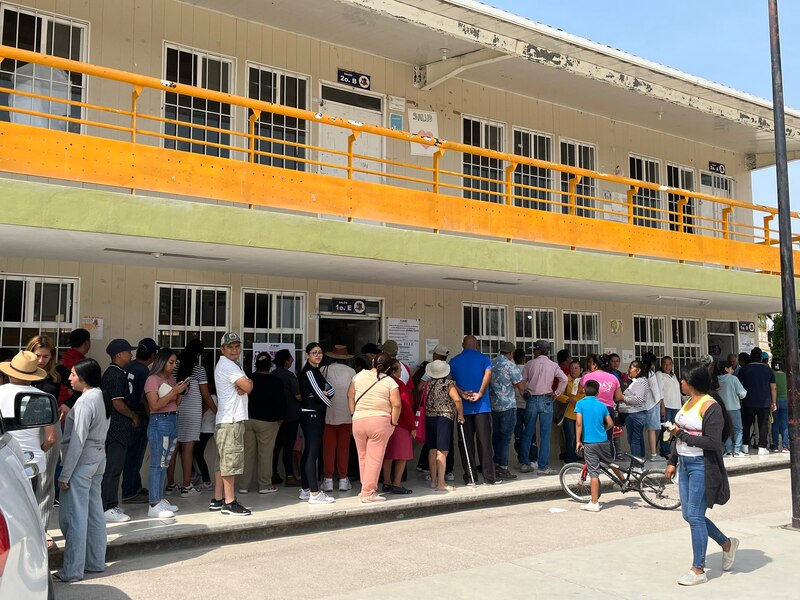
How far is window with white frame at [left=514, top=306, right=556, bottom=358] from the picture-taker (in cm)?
1413

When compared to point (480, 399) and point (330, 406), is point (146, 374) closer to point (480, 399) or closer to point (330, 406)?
point (330, 406)

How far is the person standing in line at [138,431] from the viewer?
858 centimetres

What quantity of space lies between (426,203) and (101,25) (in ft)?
16.2

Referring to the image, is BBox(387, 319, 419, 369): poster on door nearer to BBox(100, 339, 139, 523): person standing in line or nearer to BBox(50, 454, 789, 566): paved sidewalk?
BBox(50, 454, 789, 566): paved sidewalk

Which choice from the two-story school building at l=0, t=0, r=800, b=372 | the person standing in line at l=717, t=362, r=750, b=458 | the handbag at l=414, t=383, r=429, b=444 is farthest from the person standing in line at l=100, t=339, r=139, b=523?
the person standing in line at l=717, t=362, r=750, b=458

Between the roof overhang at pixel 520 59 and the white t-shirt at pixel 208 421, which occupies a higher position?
the roof overhang at pixel 520 59

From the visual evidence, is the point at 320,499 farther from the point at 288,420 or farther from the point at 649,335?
the point at 649,335

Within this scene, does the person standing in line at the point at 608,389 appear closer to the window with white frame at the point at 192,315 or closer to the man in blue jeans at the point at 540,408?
the man in blue jeans at the point at 540,408

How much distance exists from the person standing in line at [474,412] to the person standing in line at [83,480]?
16.4ft

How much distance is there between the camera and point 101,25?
10.1 metres

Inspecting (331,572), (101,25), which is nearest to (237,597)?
(331,572)

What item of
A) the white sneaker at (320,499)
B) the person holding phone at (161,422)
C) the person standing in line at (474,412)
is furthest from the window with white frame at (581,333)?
the person holding phone at (161,422)

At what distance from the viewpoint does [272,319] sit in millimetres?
11211

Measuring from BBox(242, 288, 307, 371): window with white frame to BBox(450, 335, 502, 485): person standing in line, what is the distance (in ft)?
8.42
